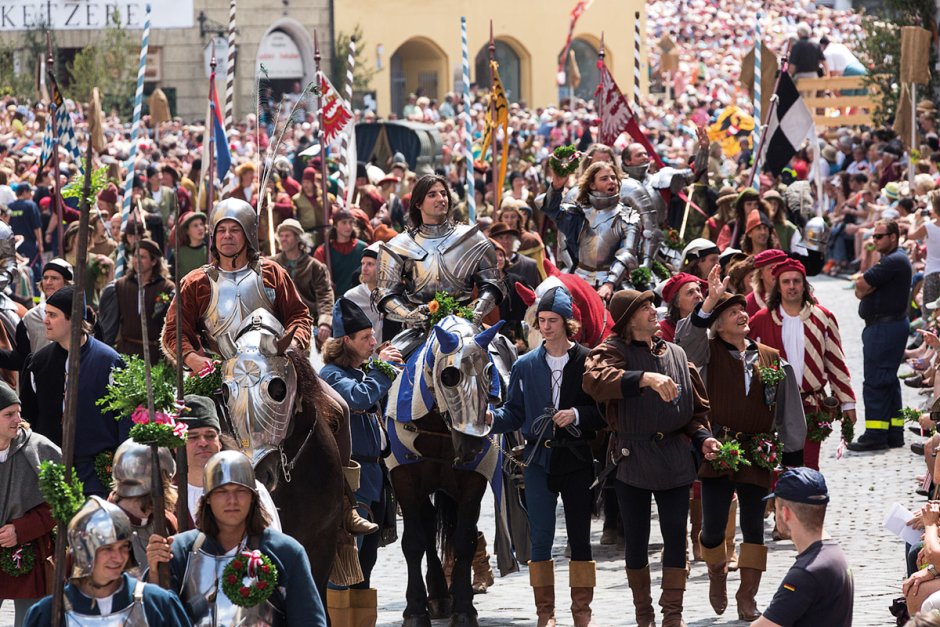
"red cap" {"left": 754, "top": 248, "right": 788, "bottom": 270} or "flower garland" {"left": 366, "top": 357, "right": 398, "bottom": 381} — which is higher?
"red cap" {"left": 754, "top": 248, "right": 788, "bottom": 270}

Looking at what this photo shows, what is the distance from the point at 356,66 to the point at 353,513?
167 feet

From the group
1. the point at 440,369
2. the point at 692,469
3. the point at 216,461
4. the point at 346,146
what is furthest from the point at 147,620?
the point at 346,146

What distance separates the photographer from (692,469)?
29.1 feet

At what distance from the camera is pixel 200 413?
734 centimetres

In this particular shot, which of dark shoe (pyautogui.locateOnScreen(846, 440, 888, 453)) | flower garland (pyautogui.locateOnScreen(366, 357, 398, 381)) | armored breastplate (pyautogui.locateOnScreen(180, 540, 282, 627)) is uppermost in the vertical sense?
flower garland (pyautogui.locateOnScreen(366, 357, 398, 381))

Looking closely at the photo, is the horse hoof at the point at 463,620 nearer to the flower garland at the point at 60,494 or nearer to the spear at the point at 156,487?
the spear at the point at 156,487

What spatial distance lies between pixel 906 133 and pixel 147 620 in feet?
59.3

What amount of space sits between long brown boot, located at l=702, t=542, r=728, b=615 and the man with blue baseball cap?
2.95 metres

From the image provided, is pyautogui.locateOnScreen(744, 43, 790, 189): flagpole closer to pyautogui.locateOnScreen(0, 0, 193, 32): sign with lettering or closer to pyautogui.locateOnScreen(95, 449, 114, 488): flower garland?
pyautogui.locateOnScreen(95, 449, 114, 488): flower garland

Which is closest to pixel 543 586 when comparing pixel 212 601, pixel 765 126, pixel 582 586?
pixel 582 586

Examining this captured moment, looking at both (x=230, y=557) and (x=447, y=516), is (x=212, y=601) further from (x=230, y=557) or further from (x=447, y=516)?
(x=447, y=516)

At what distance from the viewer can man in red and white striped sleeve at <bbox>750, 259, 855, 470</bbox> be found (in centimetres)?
1085

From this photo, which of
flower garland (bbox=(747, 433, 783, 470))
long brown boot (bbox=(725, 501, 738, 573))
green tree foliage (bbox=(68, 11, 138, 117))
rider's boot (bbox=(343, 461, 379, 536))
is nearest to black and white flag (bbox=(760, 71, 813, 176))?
long brown boot (bbox=(725, 501, 738, 573))

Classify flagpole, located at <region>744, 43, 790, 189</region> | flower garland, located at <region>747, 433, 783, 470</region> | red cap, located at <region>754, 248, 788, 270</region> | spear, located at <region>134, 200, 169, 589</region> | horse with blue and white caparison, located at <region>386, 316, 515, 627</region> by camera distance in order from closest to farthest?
spear, located at <region>134, 200, 169, 589</region>
horse with blue and white caparison, located at <region>386, 316, 515, 627</region>
flower garland, located at <region>747, 433, 783, 470</region>
red cap, located at <region>754, 248, 788, 270</region>
flagpole, located at <region>744, 43, 790, 189</region>
